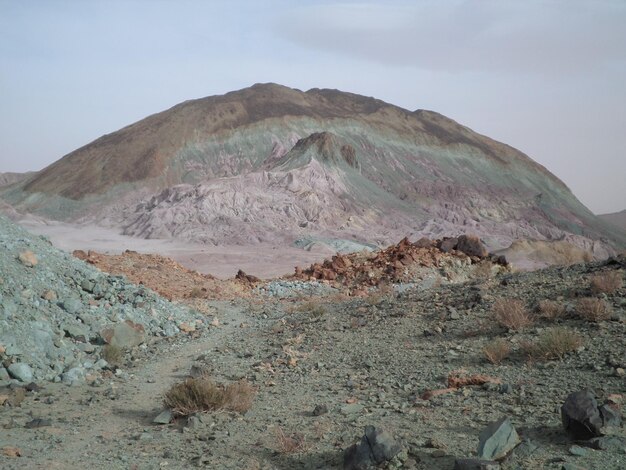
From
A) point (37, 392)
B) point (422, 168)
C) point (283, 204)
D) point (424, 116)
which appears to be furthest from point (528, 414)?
point (424, 116)

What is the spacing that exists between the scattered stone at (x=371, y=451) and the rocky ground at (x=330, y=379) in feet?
0.12

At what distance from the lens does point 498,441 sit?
15.7ft

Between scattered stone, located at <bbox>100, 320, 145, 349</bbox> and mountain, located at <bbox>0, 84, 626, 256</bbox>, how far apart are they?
3317cm

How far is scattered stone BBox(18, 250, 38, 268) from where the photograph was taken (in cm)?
1090

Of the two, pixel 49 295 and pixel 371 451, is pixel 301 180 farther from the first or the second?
pixel 371 451

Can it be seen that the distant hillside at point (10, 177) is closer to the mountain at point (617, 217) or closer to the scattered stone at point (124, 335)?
the scattered stone at point (124, 335)

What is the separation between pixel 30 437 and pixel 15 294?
4324 millimetres

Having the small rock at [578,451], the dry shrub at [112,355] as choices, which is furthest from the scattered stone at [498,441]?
the dry shrub at [112,355]

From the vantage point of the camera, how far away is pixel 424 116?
84688mm

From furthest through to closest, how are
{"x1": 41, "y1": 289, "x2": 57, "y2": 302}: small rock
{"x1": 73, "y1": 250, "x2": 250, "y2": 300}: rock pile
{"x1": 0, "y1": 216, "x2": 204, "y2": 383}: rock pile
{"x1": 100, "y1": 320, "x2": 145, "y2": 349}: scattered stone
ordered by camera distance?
{"x1": 73, "y1": 250, "x2": 250, "y2": 300}: rock pile → {"x1": 41, "y1": 289, "x2": 57, "y2": 302}: small rock → {"x1": 100, "y1": 320, "x2": 145, "y2": 349}: scattered stone → {"x1": 0, "y1": 216, "x2": 204, "y2": 383}: rock pile

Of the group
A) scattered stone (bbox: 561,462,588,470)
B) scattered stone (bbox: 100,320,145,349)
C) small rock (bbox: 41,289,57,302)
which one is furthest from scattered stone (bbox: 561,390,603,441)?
small rock (bbox: 41,289,57,302)

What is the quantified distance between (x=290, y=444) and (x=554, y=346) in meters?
3.50

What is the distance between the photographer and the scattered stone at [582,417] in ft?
15.9

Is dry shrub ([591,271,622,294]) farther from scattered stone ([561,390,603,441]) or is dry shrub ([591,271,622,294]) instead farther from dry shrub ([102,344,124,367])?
dry shrub ([102,344,124,367])
